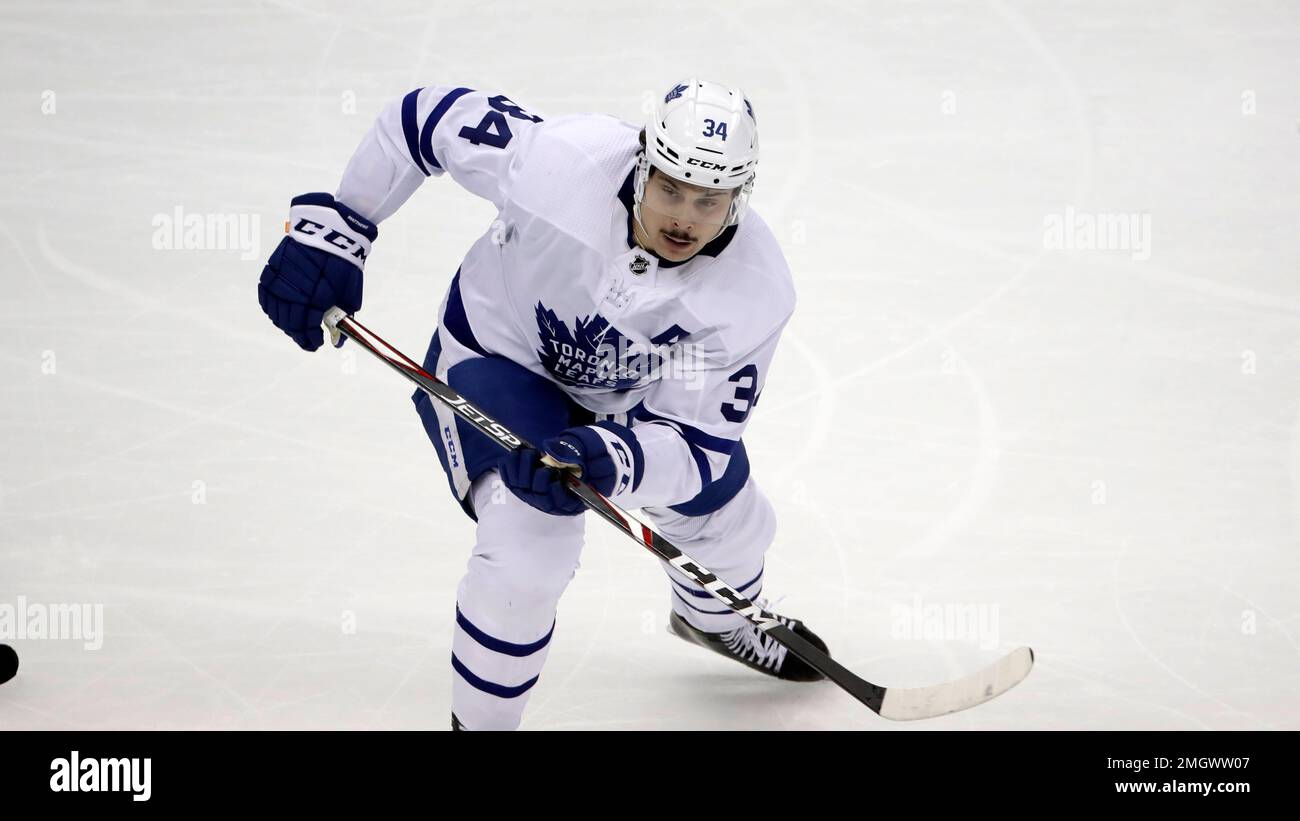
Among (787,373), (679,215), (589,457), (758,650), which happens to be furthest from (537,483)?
(787,373)

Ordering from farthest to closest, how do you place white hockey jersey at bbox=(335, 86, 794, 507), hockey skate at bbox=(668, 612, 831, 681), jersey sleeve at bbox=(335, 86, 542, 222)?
hockey skate at bbox=(668, 612, 831, 681) < jersey sleeve at bbox=(335, 86, 542, 222) < white hockey jersey at bbox=(335, 86, 794, 507)

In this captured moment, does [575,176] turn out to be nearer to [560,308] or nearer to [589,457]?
[560,308]

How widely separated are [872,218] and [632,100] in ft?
3.15

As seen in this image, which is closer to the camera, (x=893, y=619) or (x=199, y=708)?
(x=199, y=708)

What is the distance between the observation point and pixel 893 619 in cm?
360

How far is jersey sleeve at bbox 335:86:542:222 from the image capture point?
110 inches

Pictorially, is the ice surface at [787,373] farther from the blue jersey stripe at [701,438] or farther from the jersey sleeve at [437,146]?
the jersey sleeve at [437,146]

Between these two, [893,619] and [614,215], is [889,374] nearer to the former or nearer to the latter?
[893,619]

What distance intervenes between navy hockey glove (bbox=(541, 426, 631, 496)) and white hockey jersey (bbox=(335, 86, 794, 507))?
4cm

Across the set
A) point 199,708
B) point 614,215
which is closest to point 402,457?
point 199,708

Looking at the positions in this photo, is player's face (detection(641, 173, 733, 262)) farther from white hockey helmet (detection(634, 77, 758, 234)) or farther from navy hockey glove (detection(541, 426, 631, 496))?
navy hockey glove (detection(541, 426, 631, 496))

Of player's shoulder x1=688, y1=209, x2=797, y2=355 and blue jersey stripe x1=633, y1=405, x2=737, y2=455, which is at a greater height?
player's shoulder x1=688, y1=209, x2=797, y2=355

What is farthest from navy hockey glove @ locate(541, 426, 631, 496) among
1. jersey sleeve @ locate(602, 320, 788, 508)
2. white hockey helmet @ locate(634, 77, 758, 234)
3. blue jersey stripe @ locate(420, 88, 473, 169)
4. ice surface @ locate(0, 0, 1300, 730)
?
ice surface @ locate(0, 0, 1300, 730)

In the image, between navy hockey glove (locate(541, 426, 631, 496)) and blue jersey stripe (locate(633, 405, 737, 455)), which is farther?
blue jersey stripe (locate(633, 405, 737, 455))
